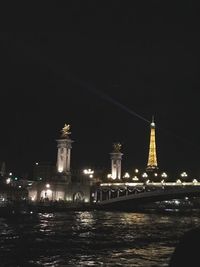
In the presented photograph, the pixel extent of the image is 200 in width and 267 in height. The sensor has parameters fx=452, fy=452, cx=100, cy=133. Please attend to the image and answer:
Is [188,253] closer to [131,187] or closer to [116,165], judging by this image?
[131,187]

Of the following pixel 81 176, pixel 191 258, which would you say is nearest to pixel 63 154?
pixel 81 176

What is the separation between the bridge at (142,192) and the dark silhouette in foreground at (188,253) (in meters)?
68.5

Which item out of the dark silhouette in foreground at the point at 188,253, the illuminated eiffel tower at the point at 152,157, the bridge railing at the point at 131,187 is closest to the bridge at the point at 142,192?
the bridge railing at the point at 131,187

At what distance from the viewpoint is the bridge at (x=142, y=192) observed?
73.3m

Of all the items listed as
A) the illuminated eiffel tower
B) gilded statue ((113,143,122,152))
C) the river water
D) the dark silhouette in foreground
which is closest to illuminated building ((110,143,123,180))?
gilded statue ((113,143,122,152))

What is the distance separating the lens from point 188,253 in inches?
143

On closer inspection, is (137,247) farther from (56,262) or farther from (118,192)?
(118,192)

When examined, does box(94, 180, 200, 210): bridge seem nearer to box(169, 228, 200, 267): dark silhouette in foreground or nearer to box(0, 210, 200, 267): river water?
box(0, 210, 200, 267): river water

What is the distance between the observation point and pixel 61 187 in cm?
10181

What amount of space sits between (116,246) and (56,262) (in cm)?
797

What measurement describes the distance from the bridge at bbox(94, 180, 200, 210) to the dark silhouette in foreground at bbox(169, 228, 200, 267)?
68463mm

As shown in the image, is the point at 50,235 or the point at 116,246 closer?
the point at 116,246

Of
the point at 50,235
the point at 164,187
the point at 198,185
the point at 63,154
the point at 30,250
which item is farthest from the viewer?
the point at 63,154

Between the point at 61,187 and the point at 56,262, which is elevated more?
the point at 61,187
